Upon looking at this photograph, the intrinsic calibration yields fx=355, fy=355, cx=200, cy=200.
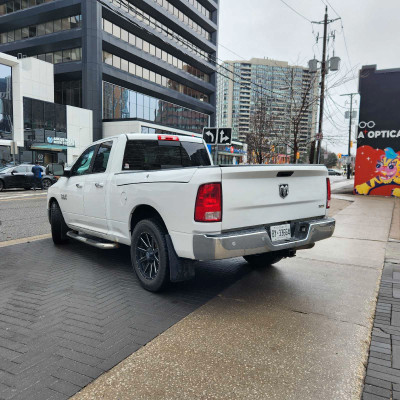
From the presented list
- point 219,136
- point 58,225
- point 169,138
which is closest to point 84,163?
point 58,225

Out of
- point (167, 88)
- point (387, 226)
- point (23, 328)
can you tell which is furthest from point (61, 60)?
point (23, 328)

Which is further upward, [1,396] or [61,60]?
[61,60]

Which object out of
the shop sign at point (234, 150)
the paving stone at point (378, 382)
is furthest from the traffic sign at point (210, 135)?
the shop sign at point (234, 150)

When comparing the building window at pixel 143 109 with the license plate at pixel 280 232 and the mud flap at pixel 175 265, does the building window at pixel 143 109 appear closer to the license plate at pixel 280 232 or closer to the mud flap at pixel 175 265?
the mud flap at pixel 175 265

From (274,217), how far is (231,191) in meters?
0.72

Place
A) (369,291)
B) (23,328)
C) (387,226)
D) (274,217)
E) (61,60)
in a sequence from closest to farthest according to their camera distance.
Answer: (23,328) → (274,217) → (369,291) → (387,226) → (61,60)

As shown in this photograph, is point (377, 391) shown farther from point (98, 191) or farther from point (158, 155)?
point (98, 191)

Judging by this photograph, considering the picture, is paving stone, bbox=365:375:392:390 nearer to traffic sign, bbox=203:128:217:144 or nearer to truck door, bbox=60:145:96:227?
truck door, bbox=60:145:96:227

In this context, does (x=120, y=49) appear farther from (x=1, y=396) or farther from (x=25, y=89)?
(x=1, y=396)

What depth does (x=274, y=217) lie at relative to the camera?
3.91m

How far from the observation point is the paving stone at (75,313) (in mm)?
2576

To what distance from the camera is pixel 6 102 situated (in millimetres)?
32781

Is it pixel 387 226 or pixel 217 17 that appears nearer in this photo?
pixel 387 226

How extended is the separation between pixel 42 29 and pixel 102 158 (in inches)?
1765
